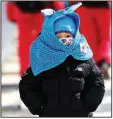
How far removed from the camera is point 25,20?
736 cm

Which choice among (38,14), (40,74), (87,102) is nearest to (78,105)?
(87,102)

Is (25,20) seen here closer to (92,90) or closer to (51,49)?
(51,49)

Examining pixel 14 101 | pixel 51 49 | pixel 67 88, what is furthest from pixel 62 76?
pixel 14 101

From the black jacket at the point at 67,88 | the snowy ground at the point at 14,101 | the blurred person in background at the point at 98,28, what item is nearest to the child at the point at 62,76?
the black jacket at the point at 67,88

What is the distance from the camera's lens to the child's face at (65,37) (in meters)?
4.16

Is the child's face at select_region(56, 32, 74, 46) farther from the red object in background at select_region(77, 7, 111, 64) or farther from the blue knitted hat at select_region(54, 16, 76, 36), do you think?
the red object in background at select_region(77, 7, 111, 64)

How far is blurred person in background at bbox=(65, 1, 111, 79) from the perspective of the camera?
7.29m

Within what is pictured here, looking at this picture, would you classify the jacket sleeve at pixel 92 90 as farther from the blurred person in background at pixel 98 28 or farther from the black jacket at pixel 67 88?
the blurred person in background at pixel 98 28

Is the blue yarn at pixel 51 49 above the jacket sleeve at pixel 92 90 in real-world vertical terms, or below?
above

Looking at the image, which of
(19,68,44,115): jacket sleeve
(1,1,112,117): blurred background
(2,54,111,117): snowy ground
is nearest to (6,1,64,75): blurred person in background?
(1,1,112,117): blurred background

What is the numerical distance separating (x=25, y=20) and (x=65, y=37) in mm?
3221

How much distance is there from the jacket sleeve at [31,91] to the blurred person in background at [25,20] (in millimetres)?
2906

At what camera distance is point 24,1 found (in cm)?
752

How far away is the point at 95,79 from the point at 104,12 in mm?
3262
